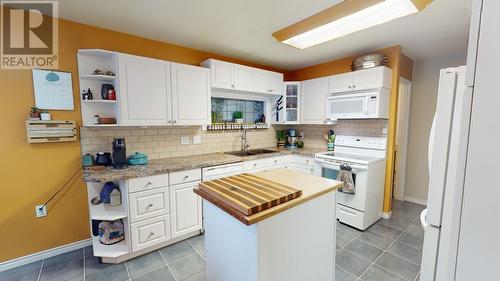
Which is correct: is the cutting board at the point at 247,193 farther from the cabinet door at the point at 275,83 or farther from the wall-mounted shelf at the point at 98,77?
the cabinet door at the point at 275,83

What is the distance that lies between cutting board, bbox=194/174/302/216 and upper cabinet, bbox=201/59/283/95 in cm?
186

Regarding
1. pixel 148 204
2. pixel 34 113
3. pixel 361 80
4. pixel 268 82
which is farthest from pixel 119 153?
pixel 361 80

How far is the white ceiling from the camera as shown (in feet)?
6.08

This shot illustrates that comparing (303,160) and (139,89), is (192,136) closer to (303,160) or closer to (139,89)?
(139,89)

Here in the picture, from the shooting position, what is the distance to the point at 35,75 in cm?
202

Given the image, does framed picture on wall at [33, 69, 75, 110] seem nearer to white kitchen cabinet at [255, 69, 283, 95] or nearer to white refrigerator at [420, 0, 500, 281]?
white kitchen cabinet at [255, 69, 283, 95]

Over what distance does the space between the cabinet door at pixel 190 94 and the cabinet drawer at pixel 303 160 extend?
5.43ft

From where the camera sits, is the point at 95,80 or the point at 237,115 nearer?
the point at 95,80

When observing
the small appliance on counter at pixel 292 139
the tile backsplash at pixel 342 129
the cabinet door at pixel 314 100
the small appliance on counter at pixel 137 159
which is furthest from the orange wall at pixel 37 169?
the tile backsplash at pixel 342 129

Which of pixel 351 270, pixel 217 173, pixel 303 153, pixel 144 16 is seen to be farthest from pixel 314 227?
pixel 144 16

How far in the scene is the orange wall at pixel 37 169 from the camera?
1948 mm

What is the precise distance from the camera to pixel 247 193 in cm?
128

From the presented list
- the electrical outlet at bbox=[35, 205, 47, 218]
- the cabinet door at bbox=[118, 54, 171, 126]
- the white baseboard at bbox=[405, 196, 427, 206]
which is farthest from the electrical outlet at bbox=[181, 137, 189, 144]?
the white baseboard at bbox=[405, 196, 427, 206]

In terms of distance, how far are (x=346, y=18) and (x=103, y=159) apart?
282cm
